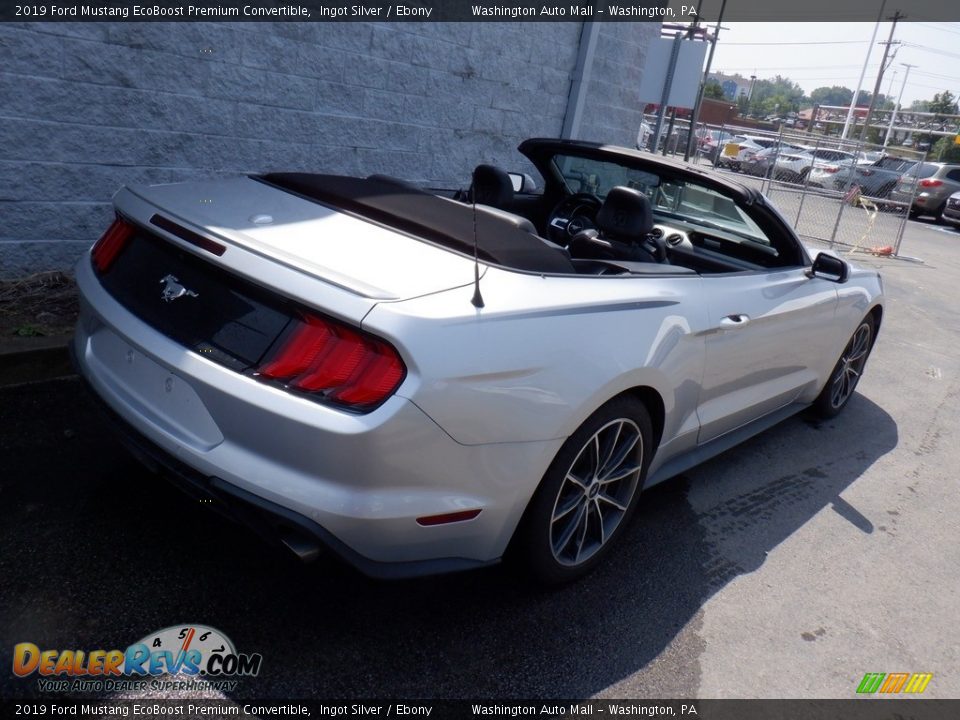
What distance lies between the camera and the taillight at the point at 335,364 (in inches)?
88.8

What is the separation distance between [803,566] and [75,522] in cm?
297

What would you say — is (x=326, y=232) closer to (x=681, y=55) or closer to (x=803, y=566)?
(x=803, y=566)

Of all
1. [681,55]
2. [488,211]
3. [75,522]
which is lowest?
[75,522]

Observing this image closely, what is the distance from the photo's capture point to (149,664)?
95.7 inches

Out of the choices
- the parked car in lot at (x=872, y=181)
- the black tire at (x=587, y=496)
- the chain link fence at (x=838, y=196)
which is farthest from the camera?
the parked car in lot at (x=872, y=181)

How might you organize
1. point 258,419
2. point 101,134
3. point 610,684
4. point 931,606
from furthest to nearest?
point 101,134 < point 931,606 < point 610,684 < point 258,419

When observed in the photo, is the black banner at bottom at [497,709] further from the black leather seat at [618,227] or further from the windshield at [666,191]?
the windshield at [666,191]

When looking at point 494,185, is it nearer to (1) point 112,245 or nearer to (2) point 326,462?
(1) point 112,245

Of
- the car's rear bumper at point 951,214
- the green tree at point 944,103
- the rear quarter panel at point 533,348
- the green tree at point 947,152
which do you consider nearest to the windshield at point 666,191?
the rear quarter panel at point 533,348

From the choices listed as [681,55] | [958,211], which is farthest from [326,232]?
[958,211]

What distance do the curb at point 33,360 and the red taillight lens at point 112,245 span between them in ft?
3.89

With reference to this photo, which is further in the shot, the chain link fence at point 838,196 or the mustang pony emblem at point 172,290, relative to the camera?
the chain link fence at point 838,196

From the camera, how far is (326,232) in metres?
2.77

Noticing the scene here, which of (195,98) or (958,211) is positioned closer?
(195,98)
